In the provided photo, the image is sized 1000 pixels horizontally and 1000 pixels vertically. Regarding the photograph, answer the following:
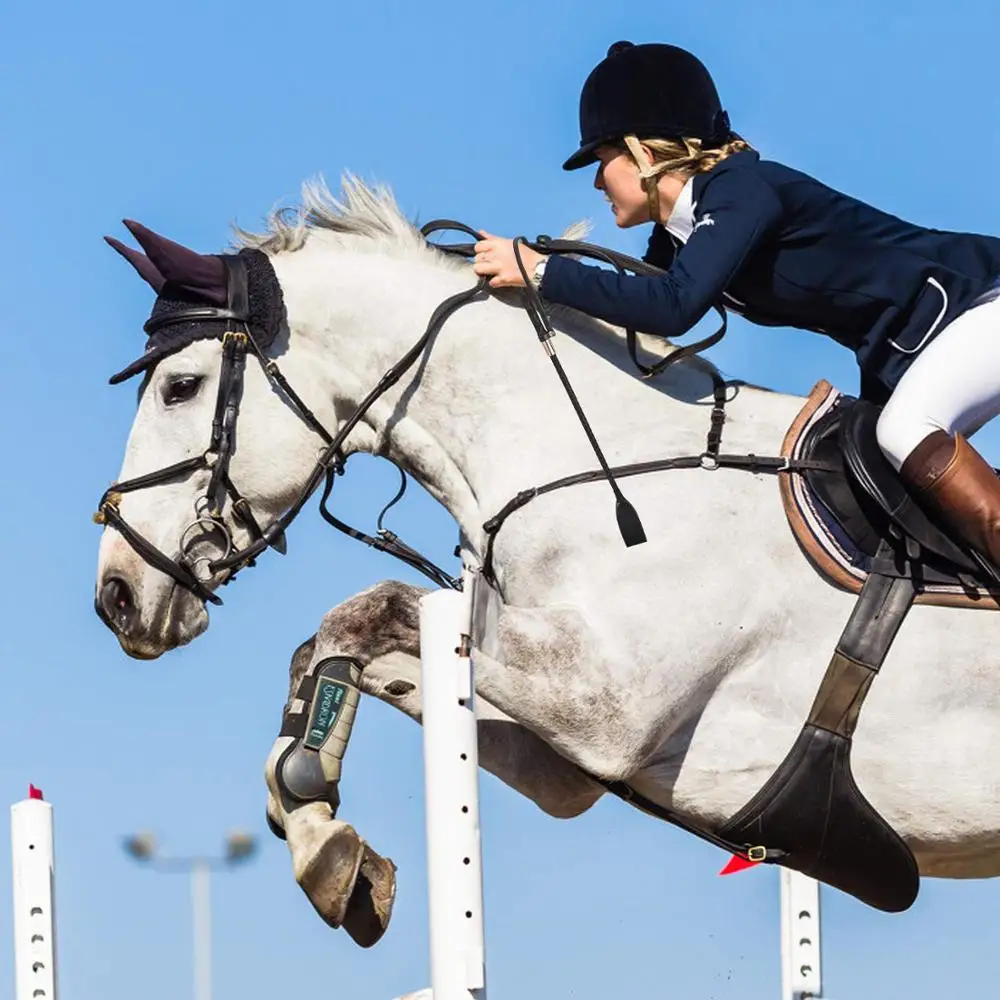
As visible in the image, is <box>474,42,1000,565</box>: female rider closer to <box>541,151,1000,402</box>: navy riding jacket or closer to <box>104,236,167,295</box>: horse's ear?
<box>541,151,1000,402</box>: navy riding jacket

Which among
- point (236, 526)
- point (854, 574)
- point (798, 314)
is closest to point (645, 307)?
point (798, 314)

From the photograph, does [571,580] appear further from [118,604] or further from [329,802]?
[118,604]

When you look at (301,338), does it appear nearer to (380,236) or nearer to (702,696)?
(380,236)

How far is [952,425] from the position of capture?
18.8ft

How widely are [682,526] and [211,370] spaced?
1.40 metres

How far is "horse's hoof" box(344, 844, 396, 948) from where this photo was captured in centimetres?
542

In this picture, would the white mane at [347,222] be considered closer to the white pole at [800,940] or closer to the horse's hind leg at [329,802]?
the horse's hind leg at [329,802]

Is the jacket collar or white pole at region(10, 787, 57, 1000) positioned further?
the jacket collar

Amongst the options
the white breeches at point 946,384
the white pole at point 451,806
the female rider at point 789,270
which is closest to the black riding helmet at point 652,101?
the female rider at point 789,270

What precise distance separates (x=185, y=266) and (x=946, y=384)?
83.4 inches

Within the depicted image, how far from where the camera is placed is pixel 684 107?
5.89 m

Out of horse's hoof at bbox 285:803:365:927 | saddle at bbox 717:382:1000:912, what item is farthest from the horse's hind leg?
saddle at bbox 717:382:1000:912

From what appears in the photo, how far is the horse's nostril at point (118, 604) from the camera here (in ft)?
19.6

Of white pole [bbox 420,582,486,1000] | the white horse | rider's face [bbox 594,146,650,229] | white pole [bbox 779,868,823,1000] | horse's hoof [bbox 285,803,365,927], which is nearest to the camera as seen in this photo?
white pole [bbox 420,582,486,1000]
